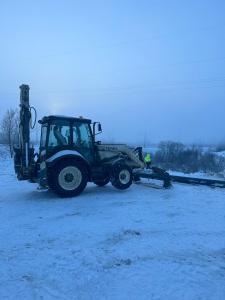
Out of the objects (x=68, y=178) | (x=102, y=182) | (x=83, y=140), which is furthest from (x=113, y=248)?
(x=102, y=182)

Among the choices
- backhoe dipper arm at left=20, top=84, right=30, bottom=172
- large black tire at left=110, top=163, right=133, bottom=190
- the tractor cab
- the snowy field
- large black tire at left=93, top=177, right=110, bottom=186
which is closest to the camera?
the snowy field

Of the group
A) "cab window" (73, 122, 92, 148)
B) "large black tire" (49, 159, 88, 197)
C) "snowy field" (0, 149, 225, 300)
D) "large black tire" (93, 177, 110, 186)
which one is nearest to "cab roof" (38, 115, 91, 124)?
"cab window" (73, 122, 92, 148)

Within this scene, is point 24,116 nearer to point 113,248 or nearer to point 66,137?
point 66,137

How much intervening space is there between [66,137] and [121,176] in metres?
2.11

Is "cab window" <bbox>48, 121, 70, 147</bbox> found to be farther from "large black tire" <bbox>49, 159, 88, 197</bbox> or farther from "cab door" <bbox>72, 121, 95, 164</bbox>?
"large black tire" <bbox>49, 159, 88, 197</bbox>

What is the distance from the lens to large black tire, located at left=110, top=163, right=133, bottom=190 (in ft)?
36.4

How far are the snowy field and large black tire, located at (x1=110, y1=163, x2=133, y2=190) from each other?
4.58ft

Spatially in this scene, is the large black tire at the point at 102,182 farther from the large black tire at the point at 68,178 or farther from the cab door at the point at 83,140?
the large black tire at the point at 68,178

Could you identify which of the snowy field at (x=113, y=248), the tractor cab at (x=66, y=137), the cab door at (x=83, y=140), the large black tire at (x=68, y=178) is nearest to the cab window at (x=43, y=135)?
the tractor cab at (x=66, y=137)

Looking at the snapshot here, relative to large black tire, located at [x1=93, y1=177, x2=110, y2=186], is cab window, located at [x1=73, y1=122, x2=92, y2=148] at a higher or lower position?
higher

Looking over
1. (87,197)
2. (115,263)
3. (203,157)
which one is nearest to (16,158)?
(87,197)

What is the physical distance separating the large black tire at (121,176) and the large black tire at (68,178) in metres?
1.06

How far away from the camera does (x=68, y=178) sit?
10250mm

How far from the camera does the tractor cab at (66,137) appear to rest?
34.8 feet
